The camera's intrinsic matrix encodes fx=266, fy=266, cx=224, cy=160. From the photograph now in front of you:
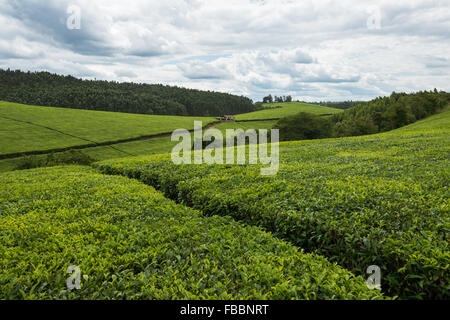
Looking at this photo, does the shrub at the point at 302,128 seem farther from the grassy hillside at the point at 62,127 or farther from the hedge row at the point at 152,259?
the hedge row at the point at 152,259

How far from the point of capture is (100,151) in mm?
49250

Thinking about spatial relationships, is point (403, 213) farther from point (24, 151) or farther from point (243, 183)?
point (24, 151)

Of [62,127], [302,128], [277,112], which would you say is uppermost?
[277,112]

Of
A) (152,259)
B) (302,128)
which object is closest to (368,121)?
(302,128)

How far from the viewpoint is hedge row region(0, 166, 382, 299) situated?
161 inches

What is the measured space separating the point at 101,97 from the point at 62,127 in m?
50.4

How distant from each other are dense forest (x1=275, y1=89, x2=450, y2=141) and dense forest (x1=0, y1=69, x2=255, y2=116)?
67.7m

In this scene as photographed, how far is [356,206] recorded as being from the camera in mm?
6656

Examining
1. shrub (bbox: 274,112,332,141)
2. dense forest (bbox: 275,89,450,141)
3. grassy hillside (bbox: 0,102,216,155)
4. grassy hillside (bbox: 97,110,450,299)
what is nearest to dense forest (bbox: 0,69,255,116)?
grassy hillside (bbox: 0,102,216,155)

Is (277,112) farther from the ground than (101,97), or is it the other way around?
(101,97)

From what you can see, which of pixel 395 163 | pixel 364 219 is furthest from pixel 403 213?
pixel 395 163

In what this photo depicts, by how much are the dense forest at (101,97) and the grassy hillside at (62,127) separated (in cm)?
2941

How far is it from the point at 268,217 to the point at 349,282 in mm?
2887

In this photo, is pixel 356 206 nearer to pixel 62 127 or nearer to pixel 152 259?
pixel 152 259
